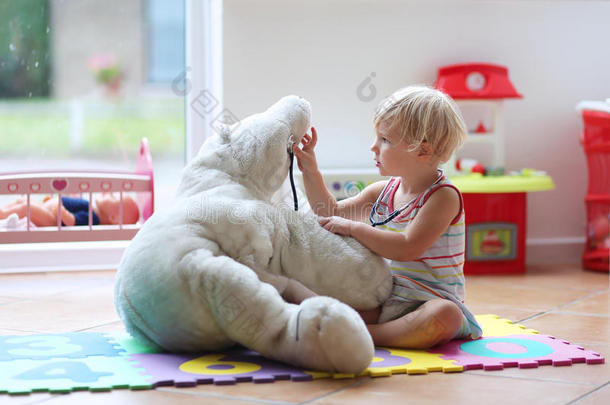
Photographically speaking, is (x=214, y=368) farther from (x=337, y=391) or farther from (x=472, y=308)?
(x=472, y=308)

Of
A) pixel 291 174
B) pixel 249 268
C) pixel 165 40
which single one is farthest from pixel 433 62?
pixel 249 268

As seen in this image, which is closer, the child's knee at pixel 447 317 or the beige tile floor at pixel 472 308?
the beige tile floor at pixel 472 308

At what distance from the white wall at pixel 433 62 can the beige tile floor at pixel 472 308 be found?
0.31m

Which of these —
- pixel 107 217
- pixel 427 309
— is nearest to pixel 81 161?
pixel 107 217

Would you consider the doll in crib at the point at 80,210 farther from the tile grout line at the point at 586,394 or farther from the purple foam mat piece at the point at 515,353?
the tile grout line at the point at 586,394

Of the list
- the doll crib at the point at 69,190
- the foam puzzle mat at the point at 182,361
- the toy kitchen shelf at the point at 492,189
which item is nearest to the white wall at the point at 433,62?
the toy kitchen shelf at the point at 492,189

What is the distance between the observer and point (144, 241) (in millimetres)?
1114

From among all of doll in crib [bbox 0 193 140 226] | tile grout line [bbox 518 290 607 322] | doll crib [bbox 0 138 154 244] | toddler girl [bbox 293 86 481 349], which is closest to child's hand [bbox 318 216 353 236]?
toddler girl [bbox 293 86 481 349]

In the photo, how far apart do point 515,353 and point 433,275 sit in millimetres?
181

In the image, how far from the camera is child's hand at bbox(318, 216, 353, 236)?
1201mm

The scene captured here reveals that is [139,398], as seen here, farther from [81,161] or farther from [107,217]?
[81,161]

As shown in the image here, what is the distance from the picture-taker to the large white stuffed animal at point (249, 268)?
1000 millimetres

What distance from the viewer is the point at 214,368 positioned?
1.05m

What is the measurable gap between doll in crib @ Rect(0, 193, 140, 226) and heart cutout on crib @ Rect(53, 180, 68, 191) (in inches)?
4.2
